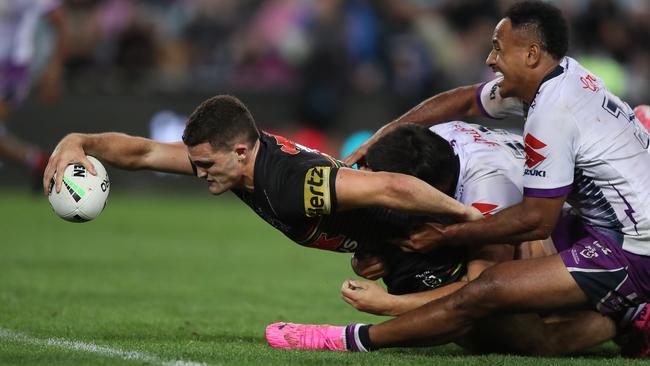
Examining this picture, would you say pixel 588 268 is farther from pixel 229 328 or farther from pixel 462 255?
pixel 229 328

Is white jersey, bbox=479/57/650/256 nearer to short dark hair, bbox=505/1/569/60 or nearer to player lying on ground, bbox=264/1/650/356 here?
player lying on ground, bbox=264/1/650/356

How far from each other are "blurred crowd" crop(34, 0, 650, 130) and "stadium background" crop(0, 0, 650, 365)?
0.09 feet

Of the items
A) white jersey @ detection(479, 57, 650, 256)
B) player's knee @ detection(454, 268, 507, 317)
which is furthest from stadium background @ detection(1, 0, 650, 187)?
player's knee @ detection(454, 268, 507, 317)

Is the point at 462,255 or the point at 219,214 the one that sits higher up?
the point at 462,255

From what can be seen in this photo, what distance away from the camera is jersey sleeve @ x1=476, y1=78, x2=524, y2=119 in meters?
7.48

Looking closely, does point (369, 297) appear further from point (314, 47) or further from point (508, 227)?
point (314, 47)

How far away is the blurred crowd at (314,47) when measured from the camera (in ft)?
59.7

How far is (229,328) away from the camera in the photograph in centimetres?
754

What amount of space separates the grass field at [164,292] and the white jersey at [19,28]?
206 centimetres

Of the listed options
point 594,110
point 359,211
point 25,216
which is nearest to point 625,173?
point 594,110

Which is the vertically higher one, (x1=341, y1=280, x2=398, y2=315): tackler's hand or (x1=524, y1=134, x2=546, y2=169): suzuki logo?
(x1=524, y1=134, x2=546, y2=169): suzuki logo

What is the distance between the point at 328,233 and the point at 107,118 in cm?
1122

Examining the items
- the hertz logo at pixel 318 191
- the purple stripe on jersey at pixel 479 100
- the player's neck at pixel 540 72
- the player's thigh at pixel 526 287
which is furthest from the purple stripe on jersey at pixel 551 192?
the purple stripe on jersey at pixel 479 100

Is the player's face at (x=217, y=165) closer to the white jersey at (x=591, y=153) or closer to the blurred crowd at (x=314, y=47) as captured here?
the white jersey at (x=591, y=153)
